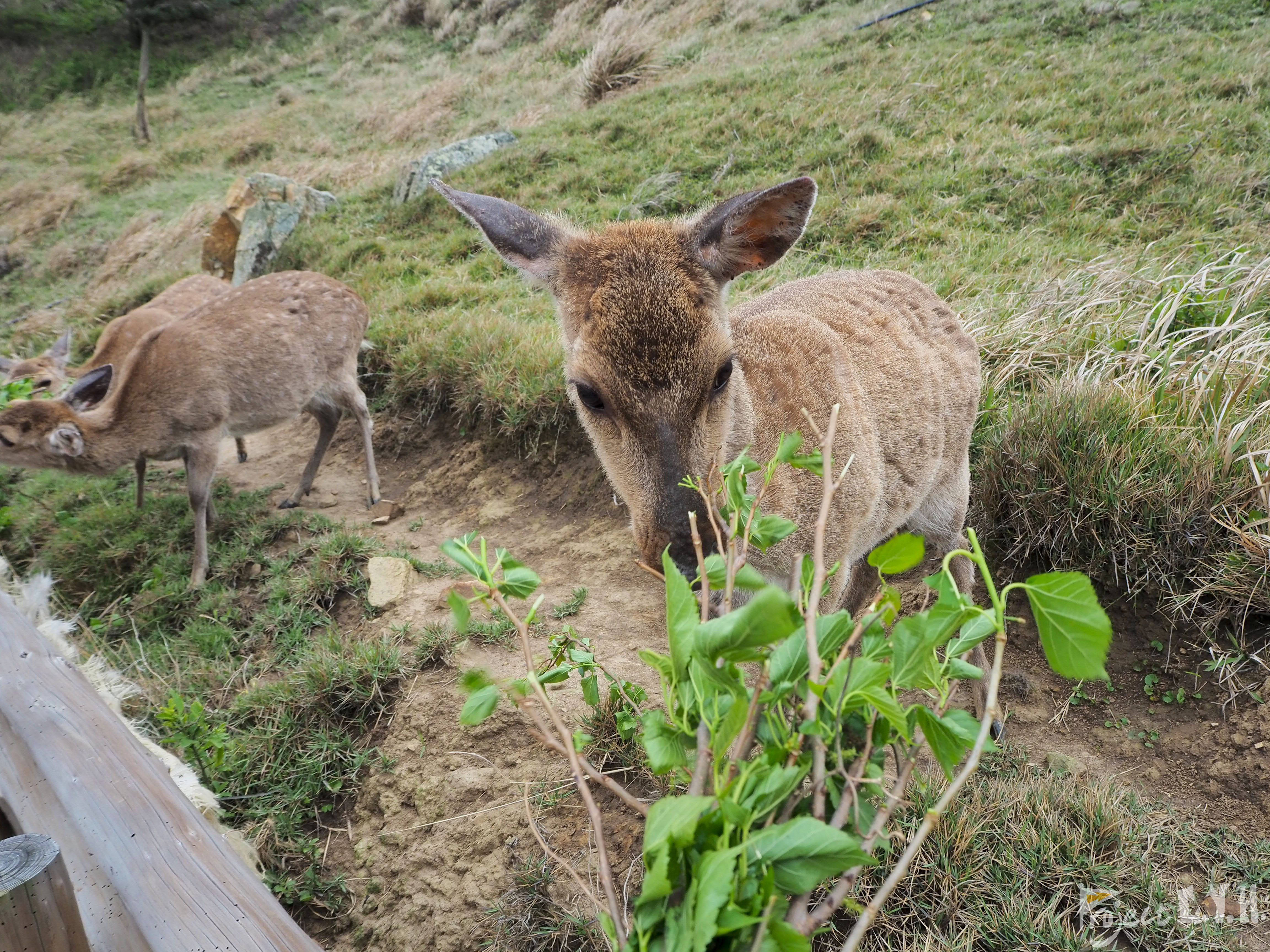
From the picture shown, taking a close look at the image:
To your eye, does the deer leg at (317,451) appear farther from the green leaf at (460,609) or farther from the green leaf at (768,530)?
the green leaf at (768,530)

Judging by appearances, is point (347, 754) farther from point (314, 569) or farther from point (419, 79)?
point (419, 79)

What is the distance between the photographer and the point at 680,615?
118 cm

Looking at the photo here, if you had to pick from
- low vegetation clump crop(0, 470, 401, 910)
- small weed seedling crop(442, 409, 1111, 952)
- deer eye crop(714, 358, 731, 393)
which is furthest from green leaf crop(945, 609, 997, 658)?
low vegetation clump crop(0, 470, 401, 910)

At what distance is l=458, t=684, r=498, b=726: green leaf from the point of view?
1.28 metres

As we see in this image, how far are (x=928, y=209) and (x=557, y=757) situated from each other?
23.0 ft

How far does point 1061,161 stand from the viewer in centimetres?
806

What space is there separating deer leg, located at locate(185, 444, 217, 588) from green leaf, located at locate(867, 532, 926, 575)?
5.16m

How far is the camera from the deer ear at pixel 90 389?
5.89m

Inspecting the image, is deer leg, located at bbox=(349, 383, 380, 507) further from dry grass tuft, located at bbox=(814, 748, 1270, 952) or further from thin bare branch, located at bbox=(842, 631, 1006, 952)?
thin bare branch, located at bbox=(842, 631, 1006, 952)

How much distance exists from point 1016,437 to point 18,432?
668 centimetres

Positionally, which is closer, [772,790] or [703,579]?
[772,790]

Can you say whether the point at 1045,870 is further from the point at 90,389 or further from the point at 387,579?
the point at 90,389

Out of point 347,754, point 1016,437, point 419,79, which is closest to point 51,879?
point 347,754

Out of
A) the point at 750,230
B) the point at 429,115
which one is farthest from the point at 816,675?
the point at 429,115
